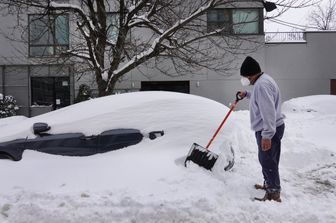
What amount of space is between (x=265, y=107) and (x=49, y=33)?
9295 millimetres

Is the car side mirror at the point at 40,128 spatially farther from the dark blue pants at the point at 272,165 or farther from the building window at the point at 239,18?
the building window at the point at 239,18

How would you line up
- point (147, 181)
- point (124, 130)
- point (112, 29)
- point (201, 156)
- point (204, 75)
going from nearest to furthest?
point (147, 181)
point (201, 156)
point (124, 130)
point (112, 29)
point (204, 75)

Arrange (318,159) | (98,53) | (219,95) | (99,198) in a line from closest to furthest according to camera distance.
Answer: (99,198), (318,159), (98,53), (219,95)

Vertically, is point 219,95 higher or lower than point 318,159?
higher

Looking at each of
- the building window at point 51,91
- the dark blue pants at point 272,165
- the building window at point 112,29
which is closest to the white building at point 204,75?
the building window at point 51,91

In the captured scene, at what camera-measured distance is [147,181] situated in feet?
13.8

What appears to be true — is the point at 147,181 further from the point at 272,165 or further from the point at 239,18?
the point at 239,18

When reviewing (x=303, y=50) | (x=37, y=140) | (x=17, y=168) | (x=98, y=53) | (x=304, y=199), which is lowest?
(x=304, y=199)

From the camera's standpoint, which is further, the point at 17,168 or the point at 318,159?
the point at 318,159

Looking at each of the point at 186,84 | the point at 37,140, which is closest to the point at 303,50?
the point at 186,84

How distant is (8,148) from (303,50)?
60.3 ft

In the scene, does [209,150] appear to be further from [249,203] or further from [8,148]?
[8,148]

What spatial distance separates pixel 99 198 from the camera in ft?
13.0

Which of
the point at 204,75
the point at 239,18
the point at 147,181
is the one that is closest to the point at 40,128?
the point at 147,181
